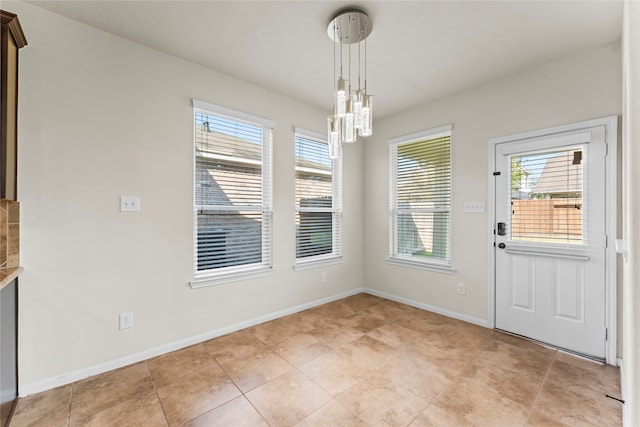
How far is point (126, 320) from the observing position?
7.42 feet

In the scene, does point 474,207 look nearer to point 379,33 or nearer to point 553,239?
point 553,239

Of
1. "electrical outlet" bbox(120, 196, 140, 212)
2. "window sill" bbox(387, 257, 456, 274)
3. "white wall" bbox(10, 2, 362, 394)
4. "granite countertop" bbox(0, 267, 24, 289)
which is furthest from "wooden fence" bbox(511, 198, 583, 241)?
"granite countertop" bbox(0, 267, 24, 289)

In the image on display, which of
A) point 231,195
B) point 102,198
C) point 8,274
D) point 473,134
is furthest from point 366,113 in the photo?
point 8,274

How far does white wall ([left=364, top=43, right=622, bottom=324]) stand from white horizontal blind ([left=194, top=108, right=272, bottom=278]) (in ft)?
5.60

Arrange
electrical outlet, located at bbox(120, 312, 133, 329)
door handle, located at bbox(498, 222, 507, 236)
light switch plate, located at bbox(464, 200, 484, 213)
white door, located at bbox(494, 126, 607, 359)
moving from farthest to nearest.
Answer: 1. light switch plate, located at bbox(464, 200, 484, 213)
2. door handle, located at bbox(498, 222, 507, 236)
3. white door, located at bbox(494, 126, 607, 359)
4. electrical outlet, located at bbox(120, 312, 133, 329)

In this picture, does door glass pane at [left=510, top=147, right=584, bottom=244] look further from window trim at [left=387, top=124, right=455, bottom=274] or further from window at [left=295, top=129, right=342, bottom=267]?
window at [left=295, top=129, right=342, bottom=267]

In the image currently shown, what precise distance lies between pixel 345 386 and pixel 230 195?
2052mm

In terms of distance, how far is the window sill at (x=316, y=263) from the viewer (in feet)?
11.3

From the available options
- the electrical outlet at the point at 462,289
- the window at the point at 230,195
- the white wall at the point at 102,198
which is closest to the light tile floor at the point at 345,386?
the white wall at the point at 102,198

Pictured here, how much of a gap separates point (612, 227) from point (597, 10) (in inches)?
64.6

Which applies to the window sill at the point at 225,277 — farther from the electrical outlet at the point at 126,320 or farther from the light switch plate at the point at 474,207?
the light switch plate at the point at 474,207

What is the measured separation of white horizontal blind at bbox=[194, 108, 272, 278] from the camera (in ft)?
8.96

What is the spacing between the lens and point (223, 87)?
9.21 feet

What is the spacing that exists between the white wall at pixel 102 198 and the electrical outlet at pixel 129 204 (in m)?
0.04
